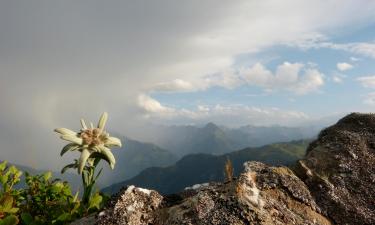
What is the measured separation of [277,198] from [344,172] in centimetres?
224

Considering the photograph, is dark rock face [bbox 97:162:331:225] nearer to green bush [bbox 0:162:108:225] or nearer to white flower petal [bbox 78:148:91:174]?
white flower petal [bbox 78:148:91:174]

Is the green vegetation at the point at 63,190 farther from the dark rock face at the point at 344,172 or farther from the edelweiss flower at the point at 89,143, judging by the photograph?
the dark rock face at the point at 344,172

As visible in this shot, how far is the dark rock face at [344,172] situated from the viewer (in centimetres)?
744

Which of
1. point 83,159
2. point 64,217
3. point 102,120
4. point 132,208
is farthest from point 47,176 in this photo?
point 132,208

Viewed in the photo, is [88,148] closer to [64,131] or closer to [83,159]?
[83,159]

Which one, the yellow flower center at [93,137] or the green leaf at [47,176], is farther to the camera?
the green leaf at [47,176]

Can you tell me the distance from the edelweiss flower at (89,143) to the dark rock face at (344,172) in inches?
163

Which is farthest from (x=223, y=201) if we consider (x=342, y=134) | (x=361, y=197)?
(x=342, y=134)

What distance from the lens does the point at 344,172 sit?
8.43 m

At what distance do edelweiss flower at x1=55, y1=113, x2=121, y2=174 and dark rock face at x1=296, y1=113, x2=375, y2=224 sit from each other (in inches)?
163

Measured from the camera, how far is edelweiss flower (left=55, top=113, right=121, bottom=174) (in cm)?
795

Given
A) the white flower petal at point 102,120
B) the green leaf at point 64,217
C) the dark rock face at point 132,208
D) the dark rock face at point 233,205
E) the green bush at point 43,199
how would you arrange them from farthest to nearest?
the white flower petal at point 102,120 < the green bush at point 43,199 < the green leaf at point 64,217 < the dark rock face at point 132,208 < the dark rock face at point 233,205

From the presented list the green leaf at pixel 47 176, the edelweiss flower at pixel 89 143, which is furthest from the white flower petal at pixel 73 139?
the green leaf at pixel 47 176

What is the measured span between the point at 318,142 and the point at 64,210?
6.54m
